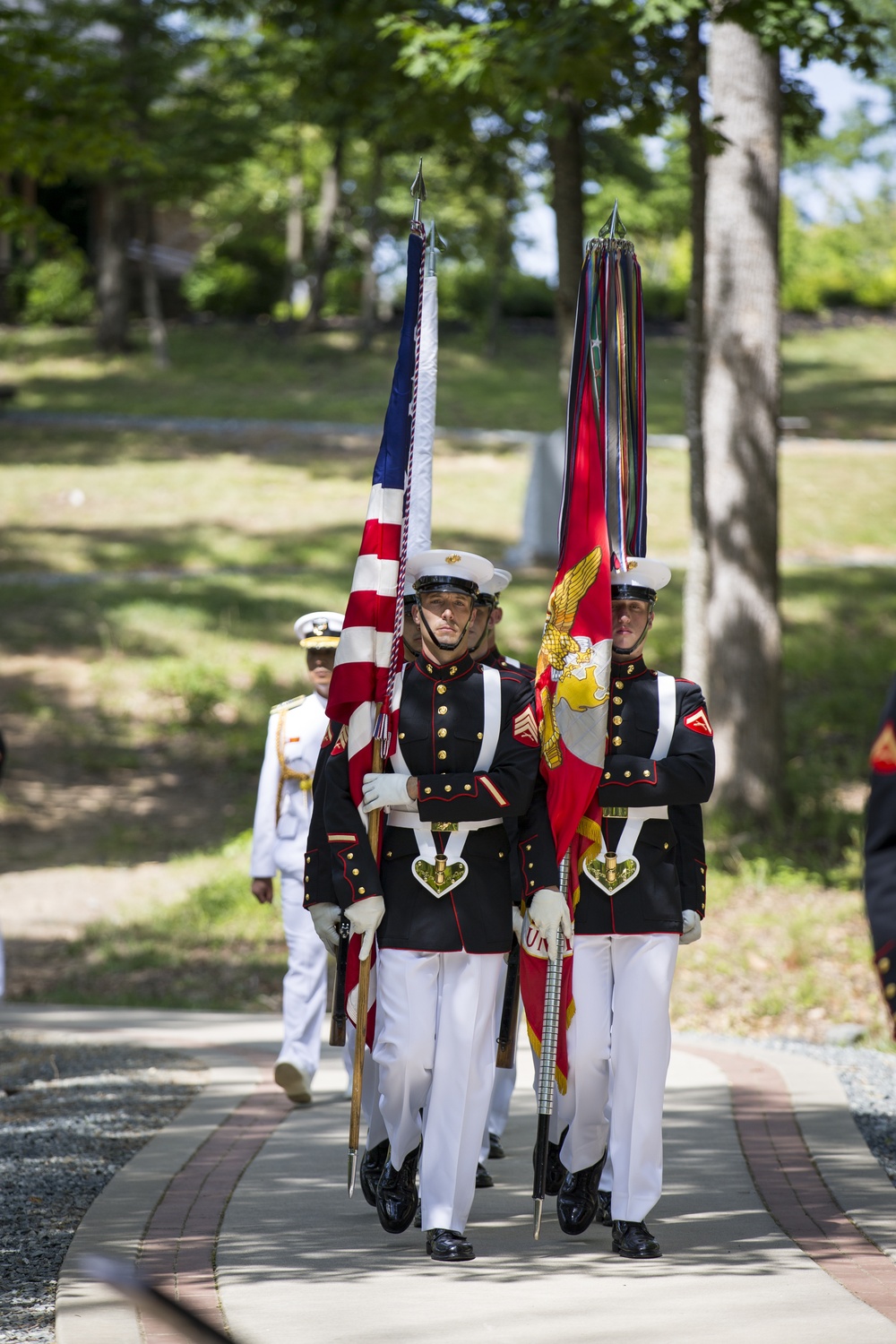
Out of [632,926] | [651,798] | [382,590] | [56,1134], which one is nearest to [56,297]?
[56,1134]

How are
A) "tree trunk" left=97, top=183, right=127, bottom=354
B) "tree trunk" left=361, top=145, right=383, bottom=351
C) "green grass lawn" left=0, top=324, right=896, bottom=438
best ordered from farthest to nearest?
1. "tree trunk" left=97, top=183, right=127, bottom=354
2. "tree trunk" left=361, top=145, right=383, bottom=351
3. "green grass lawn" left=0, top=324, right=896, bottom=438

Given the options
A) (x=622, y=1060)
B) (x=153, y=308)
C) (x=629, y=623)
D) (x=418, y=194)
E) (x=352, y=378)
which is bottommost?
(x=622, y=1060)

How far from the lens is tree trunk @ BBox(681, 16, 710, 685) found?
11.9m

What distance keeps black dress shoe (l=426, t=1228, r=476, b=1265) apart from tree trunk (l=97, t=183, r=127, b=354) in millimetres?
33419

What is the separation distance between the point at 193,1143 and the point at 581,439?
3.21 m

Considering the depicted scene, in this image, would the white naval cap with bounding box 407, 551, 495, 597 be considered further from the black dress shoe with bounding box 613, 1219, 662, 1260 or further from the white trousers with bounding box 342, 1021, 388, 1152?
the black dress shoe with bounding box 613, 1219, 662, 1260

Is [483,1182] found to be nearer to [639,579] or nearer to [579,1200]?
[579,1200]

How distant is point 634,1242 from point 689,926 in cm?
106

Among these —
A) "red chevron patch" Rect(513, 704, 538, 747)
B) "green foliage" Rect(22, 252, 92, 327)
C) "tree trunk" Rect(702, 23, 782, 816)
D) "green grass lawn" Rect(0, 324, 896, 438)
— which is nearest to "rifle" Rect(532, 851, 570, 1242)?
"red chevron patch" Rect(513, 704, 538, 747)

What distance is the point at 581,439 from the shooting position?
227 inches

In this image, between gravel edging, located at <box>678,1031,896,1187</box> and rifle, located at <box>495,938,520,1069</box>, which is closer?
rifle, located at <box>495,938,520,1069</box>

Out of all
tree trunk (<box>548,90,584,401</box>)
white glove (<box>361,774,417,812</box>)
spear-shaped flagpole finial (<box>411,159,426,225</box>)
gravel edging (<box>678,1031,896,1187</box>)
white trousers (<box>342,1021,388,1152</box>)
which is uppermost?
tree trunk (<box>548,90,584,401</box>)

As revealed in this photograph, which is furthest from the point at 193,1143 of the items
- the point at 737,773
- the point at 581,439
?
the point at 737,773

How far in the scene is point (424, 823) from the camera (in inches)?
208
